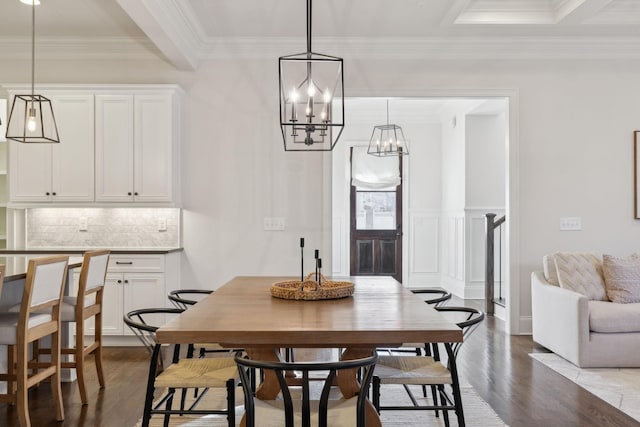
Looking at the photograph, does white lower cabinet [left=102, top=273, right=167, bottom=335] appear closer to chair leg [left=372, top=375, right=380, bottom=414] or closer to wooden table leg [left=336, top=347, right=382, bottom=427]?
wooden table leg [left=336, top=347, right=382, bottom=427]

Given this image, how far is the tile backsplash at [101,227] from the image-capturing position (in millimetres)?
5395

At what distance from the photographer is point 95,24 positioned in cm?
485

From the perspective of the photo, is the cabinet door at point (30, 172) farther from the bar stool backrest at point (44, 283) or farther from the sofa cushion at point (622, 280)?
the sofa cushion at point (622, 280)

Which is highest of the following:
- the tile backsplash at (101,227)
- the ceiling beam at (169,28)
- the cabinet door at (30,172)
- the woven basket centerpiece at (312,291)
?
the ceiling beam at (169,28)

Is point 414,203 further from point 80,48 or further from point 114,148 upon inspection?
point 80,48

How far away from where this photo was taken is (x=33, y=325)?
9.47 ft

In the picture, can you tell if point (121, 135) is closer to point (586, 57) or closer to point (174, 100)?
point (174, 100)

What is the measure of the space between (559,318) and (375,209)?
16.8 ft

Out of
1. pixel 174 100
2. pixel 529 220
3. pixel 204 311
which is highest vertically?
pixel 174 100

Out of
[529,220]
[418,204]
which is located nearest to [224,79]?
[529,220]

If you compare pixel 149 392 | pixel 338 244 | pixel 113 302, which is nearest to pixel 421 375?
pixel 149 392

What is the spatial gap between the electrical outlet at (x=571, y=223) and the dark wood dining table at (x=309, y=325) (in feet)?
10.1

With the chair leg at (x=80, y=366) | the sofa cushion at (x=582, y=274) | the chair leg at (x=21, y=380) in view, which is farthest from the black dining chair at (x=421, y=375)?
the sofa cushion at (x=582, y=274)

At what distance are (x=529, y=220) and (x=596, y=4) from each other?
1989 mm
